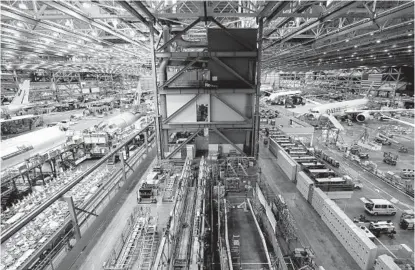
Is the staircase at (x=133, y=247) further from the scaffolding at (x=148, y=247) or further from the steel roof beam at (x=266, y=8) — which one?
the steel roof beam at (x=266, y=8)

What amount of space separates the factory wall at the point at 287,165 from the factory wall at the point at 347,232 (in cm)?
243

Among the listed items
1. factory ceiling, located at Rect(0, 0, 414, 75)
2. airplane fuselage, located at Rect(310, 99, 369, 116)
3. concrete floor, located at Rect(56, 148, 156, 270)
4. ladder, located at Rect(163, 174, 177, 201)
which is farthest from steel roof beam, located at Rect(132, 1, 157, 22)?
airplane fuselage, located at Rect(310, 99, 369, 116)

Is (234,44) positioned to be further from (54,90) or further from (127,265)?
(54,90)

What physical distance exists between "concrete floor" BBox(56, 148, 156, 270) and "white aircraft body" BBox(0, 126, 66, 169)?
1356cm

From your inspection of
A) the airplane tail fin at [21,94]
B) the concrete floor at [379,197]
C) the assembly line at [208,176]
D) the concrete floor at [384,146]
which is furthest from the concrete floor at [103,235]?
the airplane tail fin at [21,94]

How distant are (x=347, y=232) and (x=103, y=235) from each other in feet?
27.2

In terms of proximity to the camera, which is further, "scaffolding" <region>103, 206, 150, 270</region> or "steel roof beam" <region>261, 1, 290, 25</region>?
"steel roof beam" <region>261, 1, 290, 25</region>

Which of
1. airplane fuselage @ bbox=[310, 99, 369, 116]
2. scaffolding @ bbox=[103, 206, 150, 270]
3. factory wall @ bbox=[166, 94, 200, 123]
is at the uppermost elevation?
factory wall @ bbox=[166, 94, 200, 123]

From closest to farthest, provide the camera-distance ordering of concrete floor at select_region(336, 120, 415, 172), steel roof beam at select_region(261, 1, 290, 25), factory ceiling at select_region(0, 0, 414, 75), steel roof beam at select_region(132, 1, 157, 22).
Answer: steel roof beam at select_region(132, 1, 157, 22) → steel roof beam at select_region(261, 1, 290, 25) → factory ceiling at select_region(0, 0, 414, 75) → concrete floor at select_region(336, 120, 415, 172)

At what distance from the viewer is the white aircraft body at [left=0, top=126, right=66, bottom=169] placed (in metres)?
17.2

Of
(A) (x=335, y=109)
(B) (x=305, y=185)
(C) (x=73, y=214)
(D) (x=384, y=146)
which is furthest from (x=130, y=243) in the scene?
(A) (x=335, y=109)

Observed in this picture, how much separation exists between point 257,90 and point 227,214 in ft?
25.0

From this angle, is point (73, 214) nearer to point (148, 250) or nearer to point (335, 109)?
point (148, 250)

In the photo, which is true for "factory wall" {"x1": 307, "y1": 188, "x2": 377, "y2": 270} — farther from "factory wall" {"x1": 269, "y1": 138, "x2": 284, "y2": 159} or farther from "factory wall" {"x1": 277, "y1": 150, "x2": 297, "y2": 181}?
"factory wall" {"x1": 269, "y1": 138, "x2": 284, "y2": 159}
